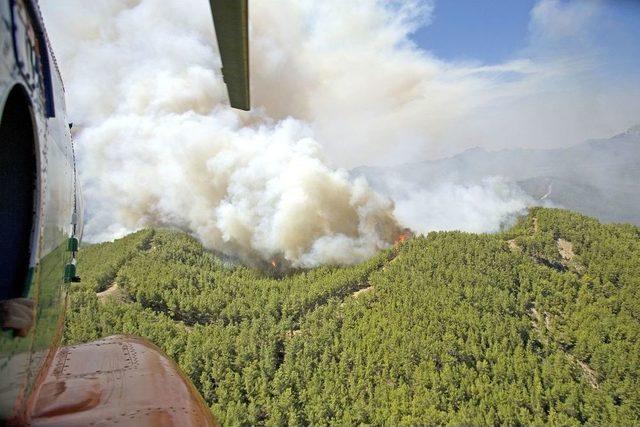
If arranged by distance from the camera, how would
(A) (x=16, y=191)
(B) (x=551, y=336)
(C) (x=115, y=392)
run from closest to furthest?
1. (A) (x=16, y=191)
2. (C) (x=115, y=392)
3. (B) (x=551, y=336)

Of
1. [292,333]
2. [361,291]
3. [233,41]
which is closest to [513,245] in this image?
[361,291]

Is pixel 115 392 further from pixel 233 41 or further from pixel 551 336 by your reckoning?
pixel 551 336

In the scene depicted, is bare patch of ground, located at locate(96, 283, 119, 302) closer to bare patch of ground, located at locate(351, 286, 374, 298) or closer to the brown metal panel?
bare patch of ground, located at locate(351, 286, 374, 298)

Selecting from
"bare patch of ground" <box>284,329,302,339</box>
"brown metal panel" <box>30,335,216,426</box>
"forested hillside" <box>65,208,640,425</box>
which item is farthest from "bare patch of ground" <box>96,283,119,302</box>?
"brown metal panel" <box>30,335,216,426</box>

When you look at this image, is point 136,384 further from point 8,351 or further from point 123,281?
point 123,281

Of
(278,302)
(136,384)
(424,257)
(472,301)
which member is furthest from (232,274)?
(136,384)

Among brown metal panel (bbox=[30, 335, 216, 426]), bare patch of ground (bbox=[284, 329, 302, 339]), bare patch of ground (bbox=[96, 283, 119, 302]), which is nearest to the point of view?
brown metal panel (bbox=[30, 335, 216, 426])

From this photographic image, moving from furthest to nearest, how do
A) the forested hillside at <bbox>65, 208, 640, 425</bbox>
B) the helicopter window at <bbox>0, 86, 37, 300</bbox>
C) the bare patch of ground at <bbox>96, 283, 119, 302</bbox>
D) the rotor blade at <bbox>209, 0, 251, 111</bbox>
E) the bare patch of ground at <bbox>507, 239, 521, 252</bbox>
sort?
the bare patch of ground at <bbox>507, 239, 521, 252</bbox>, the bare patch of ground at <bbox>96, 283, 119, 302</bbox>, the forested hillside at <bbox>65, 208, 640, 425</bbox>, the helicopter window at <bbox>0, 86, 37, 300</bbox>, the rotor blade at <bbox>209, 0, 251, 111</bbox>
